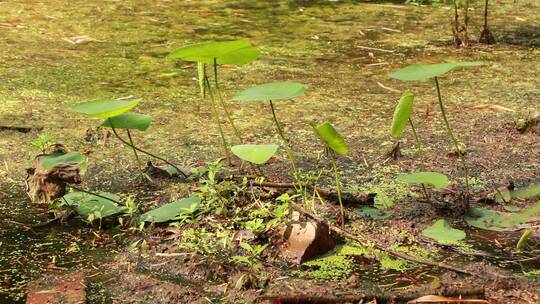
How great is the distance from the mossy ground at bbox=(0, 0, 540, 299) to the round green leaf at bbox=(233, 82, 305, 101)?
29cm

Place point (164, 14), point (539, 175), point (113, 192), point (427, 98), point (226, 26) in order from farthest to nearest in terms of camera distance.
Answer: point (164, 14) < point (226, 26) < point (427, 98) < point (539, 175) < point (113, 192)

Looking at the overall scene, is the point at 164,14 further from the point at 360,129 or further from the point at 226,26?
the point at 360,129

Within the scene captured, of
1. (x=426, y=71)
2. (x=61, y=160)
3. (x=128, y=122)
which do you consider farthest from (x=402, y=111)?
(x=61, y=160)

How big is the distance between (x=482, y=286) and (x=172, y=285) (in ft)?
1.72

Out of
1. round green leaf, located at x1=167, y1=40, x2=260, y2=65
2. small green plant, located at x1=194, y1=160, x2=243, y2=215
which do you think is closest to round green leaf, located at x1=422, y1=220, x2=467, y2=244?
small green plant, located at x1=194, y1=160, x2=243, y2=215

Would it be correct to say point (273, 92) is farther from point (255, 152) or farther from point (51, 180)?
point (51, 180)

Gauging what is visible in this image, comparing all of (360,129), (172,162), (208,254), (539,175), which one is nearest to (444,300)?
(208,254)

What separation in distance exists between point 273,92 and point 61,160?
445 mm

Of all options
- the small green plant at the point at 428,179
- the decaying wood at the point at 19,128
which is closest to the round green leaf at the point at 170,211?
the small green plant at the point at 428,179

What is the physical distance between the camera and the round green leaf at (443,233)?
1614 mm

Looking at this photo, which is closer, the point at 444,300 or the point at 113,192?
the point at 444,300

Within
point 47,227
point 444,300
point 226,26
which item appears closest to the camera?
point 444,300

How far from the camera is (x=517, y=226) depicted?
1.80 metres

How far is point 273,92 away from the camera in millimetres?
1780
